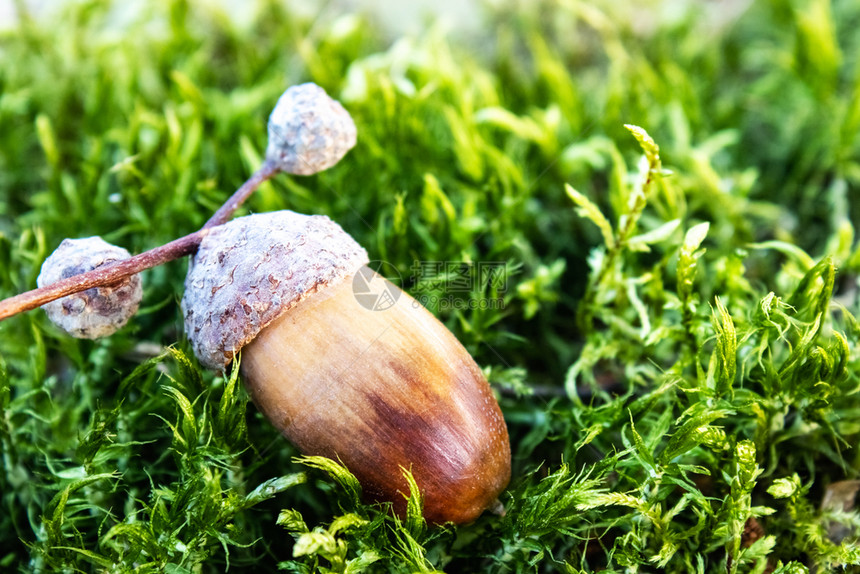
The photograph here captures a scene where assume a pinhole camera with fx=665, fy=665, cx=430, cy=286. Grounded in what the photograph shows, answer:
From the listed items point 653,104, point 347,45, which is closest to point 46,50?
point 347,45

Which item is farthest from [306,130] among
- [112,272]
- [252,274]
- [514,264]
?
[514,264]

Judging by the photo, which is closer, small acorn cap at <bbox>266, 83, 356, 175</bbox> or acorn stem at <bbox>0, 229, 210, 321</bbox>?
acorn stem at <bbox>0, 229, 210, 321</bbox>

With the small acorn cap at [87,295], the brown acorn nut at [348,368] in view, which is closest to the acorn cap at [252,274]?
the brown acorn nut at [348,368]

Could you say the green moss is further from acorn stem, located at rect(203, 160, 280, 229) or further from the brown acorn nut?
acorn stem, located at rect(203, 160, 280, 229)

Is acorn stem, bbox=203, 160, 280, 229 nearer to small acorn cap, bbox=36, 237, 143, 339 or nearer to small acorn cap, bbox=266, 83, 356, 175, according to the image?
small acorn cap, bbox=266, 83, 356, 175

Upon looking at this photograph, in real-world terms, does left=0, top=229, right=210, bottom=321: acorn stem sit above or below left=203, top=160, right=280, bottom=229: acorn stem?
below

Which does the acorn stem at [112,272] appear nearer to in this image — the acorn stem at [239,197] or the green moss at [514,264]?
the acorn stem at [239,197]

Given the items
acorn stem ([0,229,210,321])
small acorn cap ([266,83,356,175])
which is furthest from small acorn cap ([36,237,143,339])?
small acorn cap ([266,83,356,175])
